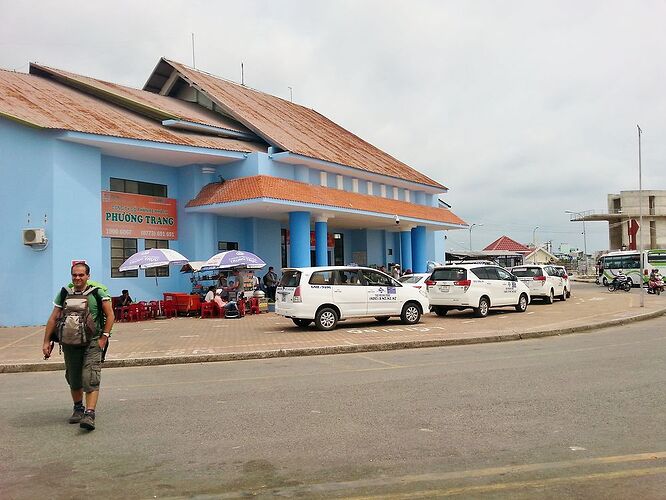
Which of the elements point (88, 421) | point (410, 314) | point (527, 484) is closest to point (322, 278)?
point (410, 314)

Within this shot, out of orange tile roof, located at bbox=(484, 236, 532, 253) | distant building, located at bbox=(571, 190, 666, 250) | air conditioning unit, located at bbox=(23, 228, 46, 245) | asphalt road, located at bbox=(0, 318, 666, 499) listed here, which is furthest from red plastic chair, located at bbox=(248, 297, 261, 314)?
distant building, located at bbox=(571, 190, 666, 250)

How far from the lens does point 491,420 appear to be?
6.60 metres

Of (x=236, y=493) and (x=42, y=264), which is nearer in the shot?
(x=236, y=493)

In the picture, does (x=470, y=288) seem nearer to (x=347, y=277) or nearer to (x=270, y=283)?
(x=347, y=277)

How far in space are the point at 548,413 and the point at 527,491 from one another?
2499 millimetres

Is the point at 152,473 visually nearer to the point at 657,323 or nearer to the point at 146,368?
the point at 146,368

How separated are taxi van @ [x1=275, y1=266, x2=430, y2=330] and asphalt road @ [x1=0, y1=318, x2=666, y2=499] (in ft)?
18.2

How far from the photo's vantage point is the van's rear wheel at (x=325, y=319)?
1620 cm

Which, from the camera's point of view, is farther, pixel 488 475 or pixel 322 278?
pixel 322 278

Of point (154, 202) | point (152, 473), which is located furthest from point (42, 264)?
point (152, 473)

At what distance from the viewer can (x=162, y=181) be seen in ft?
82.2

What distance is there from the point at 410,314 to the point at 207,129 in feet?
42.9

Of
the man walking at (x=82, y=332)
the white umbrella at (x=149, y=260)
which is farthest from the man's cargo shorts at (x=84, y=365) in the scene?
the white umbrella at (x=149, y=260)

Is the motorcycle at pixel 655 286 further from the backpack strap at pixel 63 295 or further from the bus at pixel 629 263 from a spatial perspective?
the backpack strap at pixel 63 295
